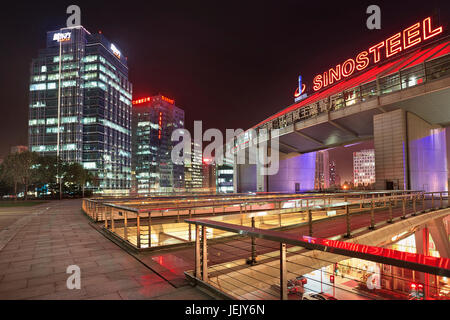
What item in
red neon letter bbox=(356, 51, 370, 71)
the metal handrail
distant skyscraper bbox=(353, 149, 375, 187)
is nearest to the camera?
the metal handrail

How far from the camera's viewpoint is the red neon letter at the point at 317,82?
3328cm

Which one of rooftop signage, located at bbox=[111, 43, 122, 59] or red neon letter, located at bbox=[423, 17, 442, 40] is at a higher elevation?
rooftop signage, located at bbox=[111, 43, 122, 59]

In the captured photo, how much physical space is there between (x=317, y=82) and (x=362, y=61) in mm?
6752

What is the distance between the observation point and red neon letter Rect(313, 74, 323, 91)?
109 feet

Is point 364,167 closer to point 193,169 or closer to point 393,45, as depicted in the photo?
point 193,169

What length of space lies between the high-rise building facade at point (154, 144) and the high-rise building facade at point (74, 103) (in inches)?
1764

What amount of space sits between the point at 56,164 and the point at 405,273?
52.4 m

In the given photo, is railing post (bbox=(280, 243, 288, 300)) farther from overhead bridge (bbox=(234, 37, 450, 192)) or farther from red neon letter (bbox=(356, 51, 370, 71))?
red neon letter (bbox=(356, 51, 370, 71))

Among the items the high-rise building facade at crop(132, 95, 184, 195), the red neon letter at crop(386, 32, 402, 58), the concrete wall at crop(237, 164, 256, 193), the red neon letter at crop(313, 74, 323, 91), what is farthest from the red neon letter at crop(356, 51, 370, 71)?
the high-rise building facade at crop(132, 95, 184, 195)

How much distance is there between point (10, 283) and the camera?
4551 millimetres

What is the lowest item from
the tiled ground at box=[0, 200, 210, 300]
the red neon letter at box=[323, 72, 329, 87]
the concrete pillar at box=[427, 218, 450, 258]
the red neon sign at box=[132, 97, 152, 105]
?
the concrete pillar at box=[427, 218, 450, 258]

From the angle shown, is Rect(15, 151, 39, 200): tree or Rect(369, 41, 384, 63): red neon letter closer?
Rect(369, 41, 384, 63): red neon letter

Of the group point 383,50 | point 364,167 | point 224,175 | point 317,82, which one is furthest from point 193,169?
point 383,50
